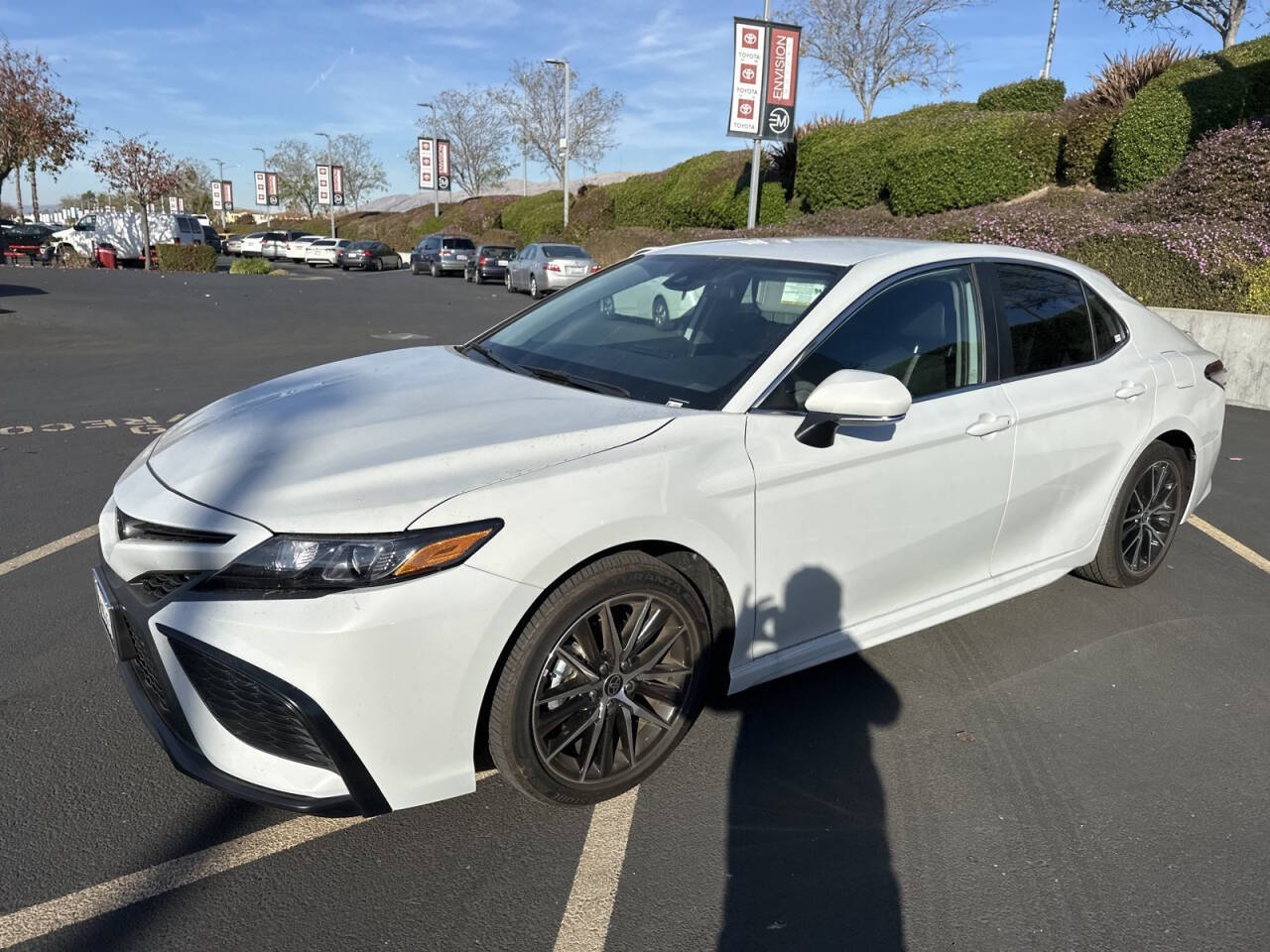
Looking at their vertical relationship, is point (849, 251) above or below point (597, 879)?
above

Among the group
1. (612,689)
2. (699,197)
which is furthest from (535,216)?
(612,689)

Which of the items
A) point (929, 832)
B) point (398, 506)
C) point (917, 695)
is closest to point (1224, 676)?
point (917, 695)

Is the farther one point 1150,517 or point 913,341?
point 1150,517

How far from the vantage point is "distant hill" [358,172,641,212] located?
8066 cm

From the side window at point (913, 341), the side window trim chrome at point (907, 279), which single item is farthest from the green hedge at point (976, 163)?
the side window at point (913, 341)

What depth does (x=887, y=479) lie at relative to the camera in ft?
10.6

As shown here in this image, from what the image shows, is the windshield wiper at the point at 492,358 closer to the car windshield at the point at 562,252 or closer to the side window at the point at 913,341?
the side window at the point at 913,341

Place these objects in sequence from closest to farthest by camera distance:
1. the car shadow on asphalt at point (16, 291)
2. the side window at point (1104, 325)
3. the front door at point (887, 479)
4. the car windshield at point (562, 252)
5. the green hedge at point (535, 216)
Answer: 1. the front door at point (887, 479)
2. the side window at point (1104, 325)
3. the car shadow on asphalt at point (16, 291)
4. the car windshield at point (562, 252)
5. the green hedge at point (535, 216)

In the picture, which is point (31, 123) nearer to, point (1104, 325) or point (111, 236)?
point (111, 236)

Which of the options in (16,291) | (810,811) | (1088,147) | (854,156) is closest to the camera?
(810,811)

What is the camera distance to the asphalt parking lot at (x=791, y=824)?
2.39 m

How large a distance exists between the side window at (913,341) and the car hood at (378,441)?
596 mm

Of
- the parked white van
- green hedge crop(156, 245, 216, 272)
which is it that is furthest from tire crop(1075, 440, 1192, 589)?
the parked white van

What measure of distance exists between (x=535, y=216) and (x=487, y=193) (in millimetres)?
34380
